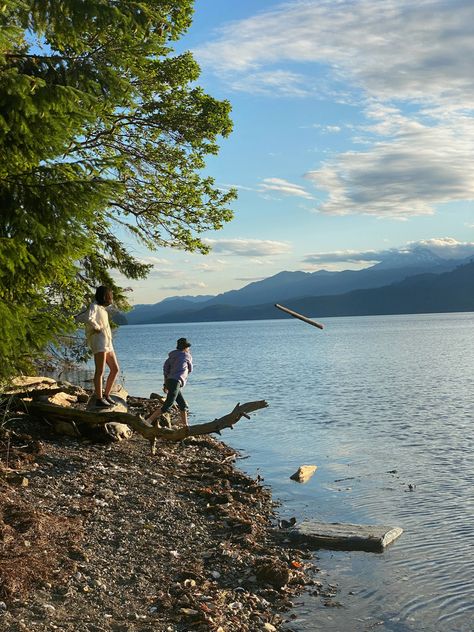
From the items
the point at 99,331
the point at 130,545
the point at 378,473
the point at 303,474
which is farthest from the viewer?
the point at 378,473

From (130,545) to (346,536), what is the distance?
387 centimetres

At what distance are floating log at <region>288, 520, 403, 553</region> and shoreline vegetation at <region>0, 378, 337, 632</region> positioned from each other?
1.32 feet

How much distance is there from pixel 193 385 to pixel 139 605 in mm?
36959

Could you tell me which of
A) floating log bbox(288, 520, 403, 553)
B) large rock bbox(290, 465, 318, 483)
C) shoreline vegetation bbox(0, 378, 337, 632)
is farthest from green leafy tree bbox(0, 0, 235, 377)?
large rock bbox(290, 465, 318, 483)

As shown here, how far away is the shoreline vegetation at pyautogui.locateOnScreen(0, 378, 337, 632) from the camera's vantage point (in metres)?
7.32

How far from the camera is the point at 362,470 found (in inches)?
714

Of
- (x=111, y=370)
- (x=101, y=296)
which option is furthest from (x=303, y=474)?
(x=101, y=296)

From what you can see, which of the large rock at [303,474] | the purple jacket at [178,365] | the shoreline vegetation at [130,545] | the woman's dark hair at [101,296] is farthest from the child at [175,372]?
the large rock at [303,474]

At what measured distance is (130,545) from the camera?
9422 mm

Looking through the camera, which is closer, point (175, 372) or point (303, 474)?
point (175, 372)

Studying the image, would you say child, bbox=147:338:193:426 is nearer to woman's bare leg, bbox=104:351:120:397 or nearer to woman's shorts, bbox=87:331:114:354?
woman's bare leg, bbox=104:351:120:397

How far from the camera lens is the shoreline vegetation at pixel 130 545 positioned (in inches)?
288

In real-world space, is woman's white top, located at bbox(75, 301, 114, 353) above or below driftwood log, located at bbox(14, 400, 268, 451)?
above

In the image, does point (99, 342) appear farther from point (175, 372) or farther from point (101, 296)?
point (175, 372)
